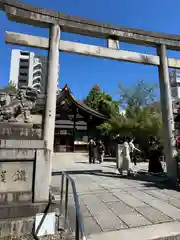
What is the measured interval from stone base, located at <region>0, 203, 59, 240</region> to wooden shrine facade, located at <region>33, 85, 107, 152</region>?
17661mm

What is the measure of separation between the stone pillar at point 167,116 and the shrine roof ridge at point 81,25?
0.52m

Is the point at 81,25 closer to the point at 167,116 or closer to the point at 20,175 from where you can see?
the point at 167,116

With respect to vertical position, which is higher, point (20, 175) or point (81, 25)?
point (81, 25)

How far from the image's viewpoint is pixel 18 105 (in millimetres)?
4109

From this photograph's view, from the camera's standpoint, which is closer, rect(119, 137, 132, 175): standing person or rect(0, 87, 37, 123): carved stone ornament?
rect(0, 87, 37, 123): carved stone ornament

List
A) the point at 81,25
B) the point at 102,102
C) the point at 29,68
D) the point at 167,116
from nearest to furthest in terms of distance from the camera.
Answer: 1. the point at 81,25
2. the point at 167,116
3. the point at 102,102
4. the point at 29,68

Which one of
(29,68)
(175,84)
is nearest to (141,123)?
(175,84)

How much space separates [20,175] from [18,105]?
60.4 inches

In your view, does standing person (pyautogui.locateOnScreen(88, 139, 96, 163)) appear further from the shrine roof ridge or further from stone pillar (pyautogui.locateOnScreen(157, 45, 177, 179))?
the shrine roof ridge

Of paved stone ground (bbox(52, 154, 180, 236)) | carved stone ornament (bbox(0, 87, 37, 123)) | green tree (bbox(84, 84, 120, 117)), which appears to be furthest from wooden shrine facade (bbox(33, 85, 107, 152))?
carved stone ornament (bbox(0, 87, 37, 123))

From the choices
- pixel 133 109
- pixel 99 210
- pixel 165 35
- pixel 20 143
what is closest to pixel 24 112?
pixel 20 143

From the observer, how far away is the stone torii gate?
5668 mm

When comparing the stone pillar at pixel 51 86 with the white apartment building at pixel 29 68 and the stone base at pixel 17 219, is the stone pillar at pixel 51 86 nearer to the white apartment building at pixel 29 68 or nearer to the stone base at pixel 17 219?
the stone base at pixel 17 219

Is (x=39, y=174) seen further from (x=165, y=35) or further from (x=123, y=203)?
(x=165, y=35)
